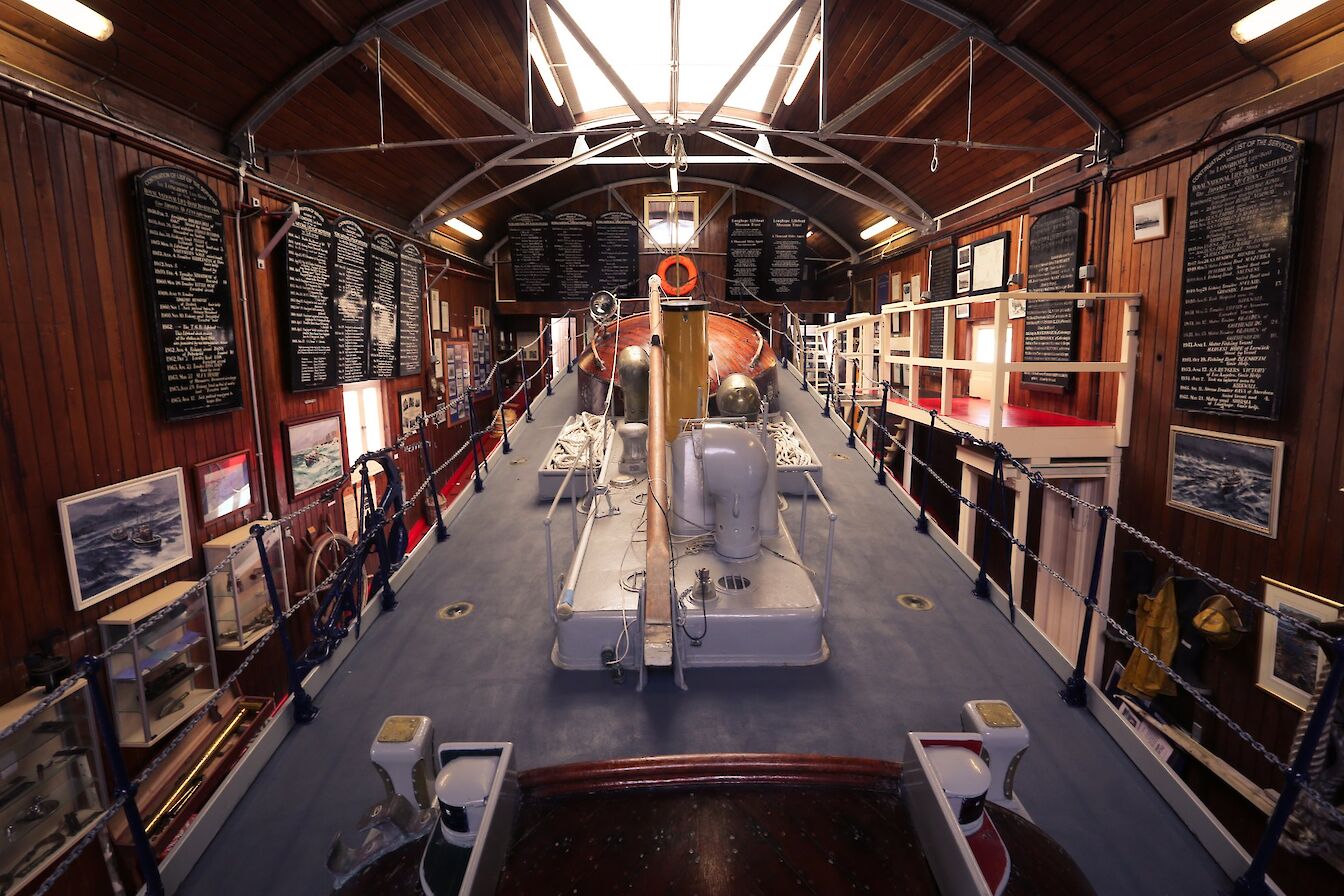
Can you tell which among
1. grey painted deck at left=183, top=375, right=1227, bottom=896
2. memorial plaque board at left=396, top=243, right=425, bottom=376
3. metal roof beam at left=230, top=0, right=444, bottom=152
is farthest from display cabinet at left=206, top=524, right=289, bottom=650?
memorial plaque board at left=396, top=243, right=425, bottom=376

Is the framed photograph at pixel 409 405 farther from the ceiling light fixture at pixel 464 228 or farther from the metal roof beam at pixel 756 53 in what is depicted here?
the metal roof beam at pixel 756 53

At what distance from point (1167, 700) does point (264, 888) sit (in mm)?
6025

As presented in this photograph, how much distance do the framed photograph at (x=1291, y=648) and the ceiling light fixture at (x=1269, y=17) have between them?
3.34 meters

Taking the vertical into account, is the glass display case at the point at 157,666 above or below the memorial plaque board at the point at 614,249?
below

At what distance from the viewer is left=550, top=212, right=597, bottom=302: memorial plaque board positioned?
10.9m

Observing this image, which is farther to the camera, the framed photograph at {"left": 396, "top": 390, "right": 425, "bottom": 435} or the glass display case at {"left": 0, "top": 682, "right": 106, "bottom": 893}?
the framed photograph at {"left": 396, "top": 390, "right": 425, "bottom": 435}

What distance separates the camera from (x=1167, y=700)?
477cm

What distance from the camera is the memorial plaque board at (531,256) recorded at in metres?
10.8

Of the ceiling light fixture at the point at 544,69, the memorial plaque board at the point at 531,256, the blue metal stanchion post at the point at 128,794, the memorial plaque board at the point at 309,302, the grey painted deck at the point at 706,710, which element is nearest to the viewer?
the blue metal stanchion post at the point at 128,794

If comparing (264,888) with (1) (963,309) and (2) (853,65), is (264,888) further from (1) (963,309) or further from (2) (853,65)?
(1) (963,309)

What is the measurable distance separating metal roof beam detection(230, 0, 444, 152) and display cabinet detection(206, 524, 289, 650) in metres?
3.21

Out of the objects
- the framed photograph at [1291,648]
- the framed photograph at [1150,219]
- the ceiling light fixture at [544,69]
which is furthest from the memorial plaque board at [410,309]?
the framed photograph at [1291,648]

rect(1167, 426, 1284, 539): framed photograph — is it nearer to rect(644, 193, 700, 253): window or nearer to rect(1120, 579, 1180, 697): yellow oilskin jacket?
rect(1120, 579, 1180, 697): yellow oilskin jacket

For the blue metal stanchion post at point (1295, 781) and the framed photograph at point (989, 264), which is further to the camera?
the framed photograph at point (989, 264)
